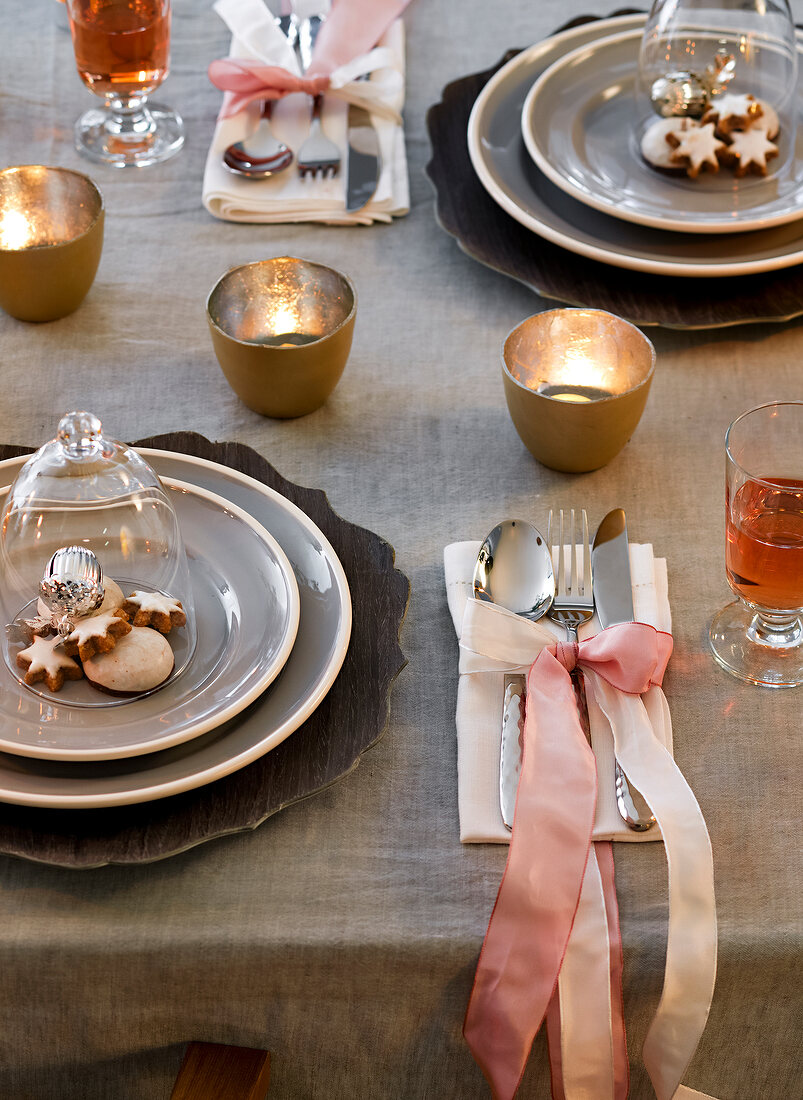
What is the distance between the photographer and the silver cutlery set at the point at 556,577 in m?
0.70

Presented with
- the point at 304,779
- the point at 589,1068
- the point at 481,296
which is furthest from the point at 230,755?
the point at 481,296

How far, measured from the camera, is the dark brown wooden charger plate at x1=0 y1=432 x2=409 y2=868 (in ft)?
1.82

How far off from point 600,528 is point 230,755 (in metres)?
0.32

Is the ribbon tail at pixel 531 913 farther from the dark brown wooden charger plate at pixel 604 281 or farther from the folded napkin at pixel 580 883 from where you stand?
the dark brown wooden charger plate at pixel 604 281

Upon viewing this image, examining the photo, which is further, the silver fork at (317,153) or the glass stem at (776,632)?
the silver fork at (317,153)

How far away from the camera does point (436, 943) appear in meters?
0.56

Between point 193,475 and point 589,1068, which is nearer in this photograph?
point 589,1068

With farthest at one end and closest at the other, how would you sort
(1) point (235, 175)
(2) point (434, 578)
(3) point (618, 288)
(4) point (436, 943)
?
(1) point (235, 175) < (3) point (618, 288) < (2) point (434, 578) < (4) point (436, 943)

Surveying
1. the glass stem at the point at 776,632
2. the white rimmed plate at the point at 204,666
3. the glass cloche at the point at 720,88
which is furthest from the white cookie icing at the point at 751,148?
A: the white rimmed plate at the point at 204,666

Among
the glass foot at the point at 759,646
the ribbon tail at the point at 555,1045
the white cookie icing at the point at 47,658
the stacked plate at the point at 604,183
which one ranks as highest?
the stacked plate at the point at 604,183

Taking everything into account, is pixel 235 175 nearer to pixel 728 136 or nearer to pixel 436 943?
pixel 728 136

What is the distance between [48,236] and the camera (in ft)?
3.27

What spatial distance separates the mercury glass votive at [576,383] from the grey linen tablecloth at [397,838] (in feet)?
0.10

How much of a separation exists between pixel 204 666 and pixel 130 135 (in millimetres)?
797
